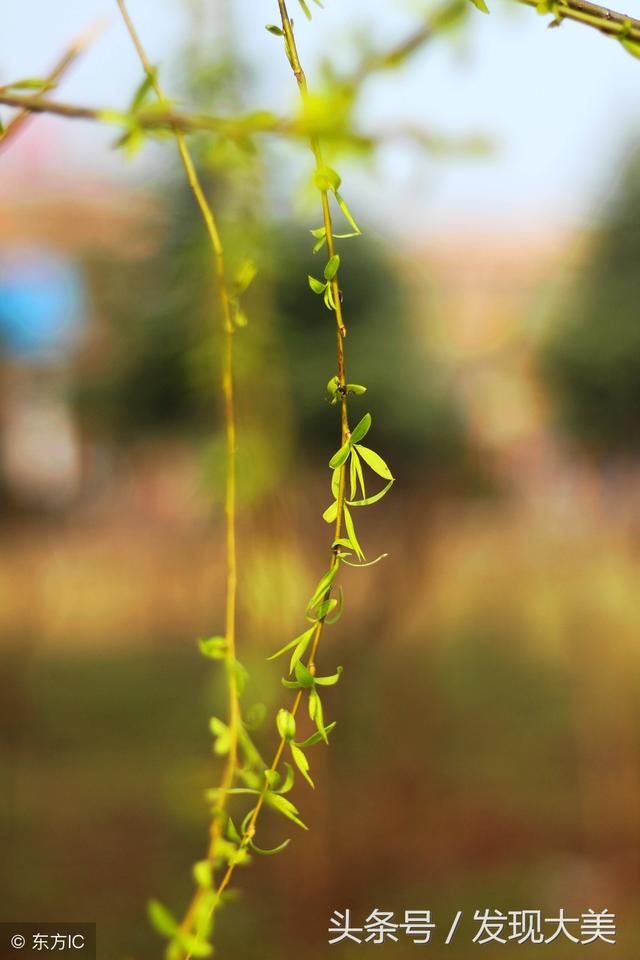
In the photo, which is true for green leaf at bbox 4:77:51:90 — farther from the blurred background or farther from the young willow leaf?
the blurred background

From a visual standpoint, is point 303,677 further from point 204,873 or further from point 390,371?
point 390,371

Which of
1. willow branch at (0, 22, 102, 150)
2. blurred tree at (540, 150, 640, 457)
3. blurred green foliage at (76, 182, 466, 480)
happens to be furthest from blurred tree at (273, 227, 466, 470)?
willow branch at (0, 22, 102, 150)

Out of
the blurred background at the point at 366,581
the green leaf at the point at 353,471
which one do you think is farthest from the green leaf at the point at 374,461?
the blurred background at the point at 366,581

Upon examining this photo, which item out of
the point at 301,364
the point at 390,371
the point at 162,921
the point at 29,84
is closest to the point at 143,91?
the point at 29,84

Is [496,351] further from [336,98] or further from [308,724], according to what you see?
[336,98]

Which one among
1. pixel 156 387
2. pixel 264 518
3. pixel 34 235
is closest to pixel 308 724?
pixel 264 518

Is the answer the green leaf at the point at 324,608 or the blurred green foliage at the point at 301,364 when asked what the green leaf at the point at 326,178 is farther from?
the blurred green foliage at the point at 301,364
